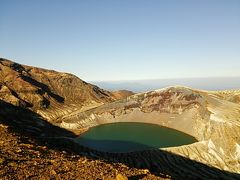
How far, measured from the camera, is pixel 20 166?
78.1ft

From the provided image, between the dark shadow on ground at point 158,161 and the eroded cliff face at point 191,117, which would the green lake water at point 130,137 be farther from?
the dark shadow on ground at point 158,161

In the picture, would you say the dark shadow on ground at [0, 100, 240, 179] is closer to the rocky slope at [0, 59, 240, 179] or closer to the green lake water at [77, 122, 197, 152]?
the rocky slope at [0, 59, 240, 179]

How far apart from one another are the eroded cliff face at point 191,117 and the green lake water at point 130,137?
17.2 feet

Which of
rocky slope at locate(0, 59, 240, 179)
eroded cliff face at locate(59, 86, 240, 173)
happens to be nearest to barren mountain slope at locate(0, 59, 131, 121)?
rocky slope at locate(0, 59, 240, 179)

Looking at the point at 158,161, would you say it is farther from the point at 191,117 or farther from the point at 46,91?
the point at 46,91

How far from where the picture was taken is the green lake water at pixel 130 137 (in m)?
103

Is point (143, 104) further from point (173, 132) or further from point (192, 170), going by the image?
point (192, 170)

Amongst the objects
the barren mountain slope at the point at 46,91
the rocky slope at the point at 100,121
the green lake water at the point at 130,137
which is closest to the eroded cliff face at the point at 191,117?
the rocky slope at the point at 100,121

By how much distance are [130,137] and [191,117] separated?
31859mm

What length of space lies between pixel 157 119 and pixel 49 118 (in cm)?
5290

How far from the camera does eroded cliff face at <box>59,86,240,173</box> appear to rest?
91.8 meters

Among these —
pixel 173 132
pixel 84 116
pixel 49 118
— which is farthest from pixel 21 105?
pixel 173 132

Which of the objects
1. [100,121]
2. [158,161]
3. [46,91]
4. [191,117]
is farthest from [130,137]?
[46,91]

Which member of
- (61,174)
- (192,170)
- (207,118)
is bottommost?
(192,170)
